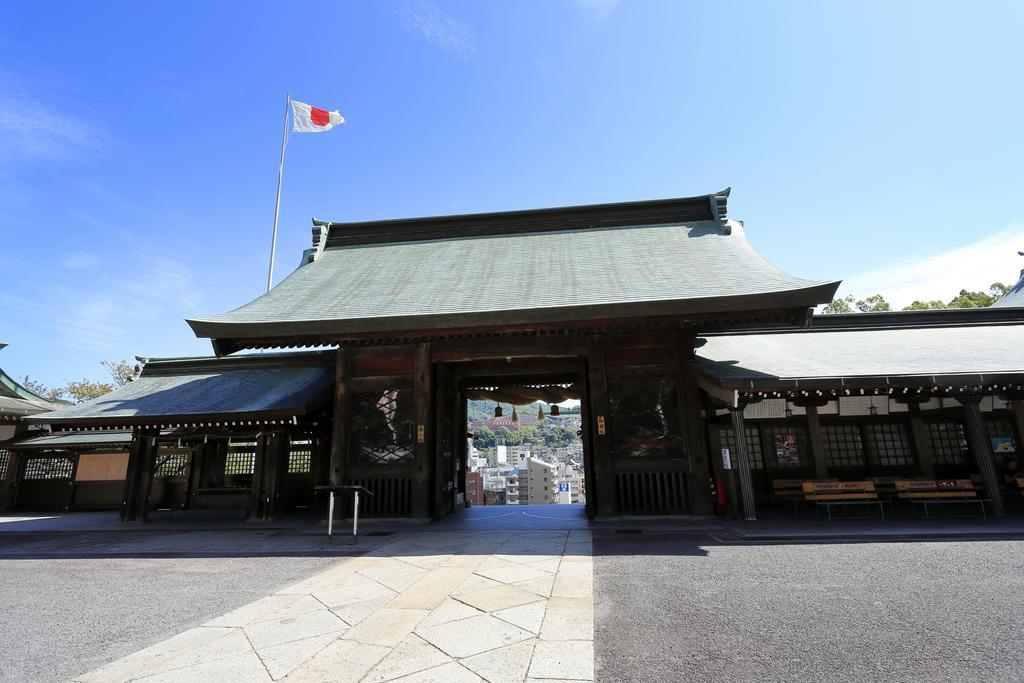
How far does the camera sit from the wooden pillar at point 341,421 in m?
10.7

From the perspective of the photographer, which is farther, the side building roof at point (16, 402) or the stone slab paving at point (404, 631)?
the side building roof at point (16, 402)

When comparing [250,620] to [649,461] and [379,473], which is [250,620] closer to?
A: [379,473]

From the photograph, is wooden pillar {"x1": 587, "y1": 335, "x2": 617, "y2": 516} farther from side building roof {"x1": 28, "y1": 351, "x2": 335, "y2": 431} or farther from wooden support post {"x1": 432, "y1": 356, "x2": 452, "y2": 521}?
side building roof {"x1": 28, "y1": 351, "x2": 335, "y2": 431}

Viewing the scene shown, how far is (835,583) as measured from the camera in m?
5.18

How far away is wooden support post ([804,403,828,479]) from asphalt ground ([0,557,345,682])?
1131 centimetres

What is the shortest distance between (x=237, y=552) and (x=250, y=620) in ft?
13.9

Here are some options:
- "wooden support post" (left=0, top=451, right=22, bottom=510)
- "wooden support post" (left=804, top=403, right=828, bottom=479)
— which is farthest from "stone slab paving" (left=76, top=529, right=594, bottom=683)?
"wooden support post" (left=0, top=451, right=22, bottom=510)

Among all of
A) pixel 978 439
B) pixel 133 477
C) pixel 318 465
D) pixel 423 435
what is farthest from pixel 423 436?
pixel 978 439

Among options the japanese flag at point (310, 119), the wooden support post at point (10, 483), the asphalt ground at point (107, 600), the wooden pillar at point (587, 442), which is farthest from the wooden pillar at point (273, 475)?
the japanese flag at point (310, 119)

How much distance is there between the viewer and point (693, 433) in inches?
394

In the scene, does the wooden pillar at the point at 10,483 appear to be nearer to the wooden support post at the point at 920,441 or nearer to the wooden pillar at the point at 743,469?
the wooden pillar at the point at 743,469

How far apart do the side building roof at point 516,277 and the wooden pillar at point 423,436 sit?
994mm

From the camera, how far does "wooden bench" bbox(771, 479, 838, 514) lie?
10.6 metres

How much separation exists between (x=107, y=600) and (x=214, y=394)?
27.7 ft
